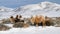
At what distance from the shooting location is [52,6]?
86688mm

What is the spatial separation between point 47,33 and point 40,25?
4.40m

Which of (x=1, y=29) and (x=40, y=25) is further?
(x=40, y=25)

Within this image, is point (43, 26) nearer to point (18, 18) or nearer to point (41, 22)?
point (41, 22)

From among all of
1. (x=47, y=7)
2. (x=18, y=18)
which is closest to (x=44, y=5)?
(x=47, y=7)

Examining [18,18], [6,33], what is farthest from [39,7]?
[6,33]

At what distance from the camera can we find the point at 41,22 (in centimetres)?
1802

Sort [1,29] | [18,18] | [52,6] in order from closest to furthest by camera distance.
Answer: [1,29] < [18,18] < [52,6]

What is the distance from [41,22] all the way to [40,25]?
62cm

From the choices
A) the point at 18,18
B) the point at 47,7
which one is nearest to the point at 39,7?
the point at 47,7

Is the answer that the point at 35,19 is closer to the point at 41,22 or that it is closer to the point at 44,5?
the point at 41,22

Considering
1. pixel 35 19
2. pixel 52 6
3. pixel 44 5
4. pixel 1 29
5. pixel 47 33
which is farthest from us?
pixel 44 5

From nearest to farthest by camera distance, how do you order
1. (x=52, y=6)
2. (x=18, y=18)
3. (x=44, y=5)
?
(x=18, y=18) < (x=52, y=6) < (x=44, y=5)

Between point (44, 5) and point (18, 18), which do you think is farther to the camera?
point (44, 5)

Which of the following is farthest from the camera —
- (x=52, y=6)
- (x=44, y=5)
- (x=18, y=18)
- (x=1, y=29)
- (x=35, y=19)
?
(x=44, y=5)
